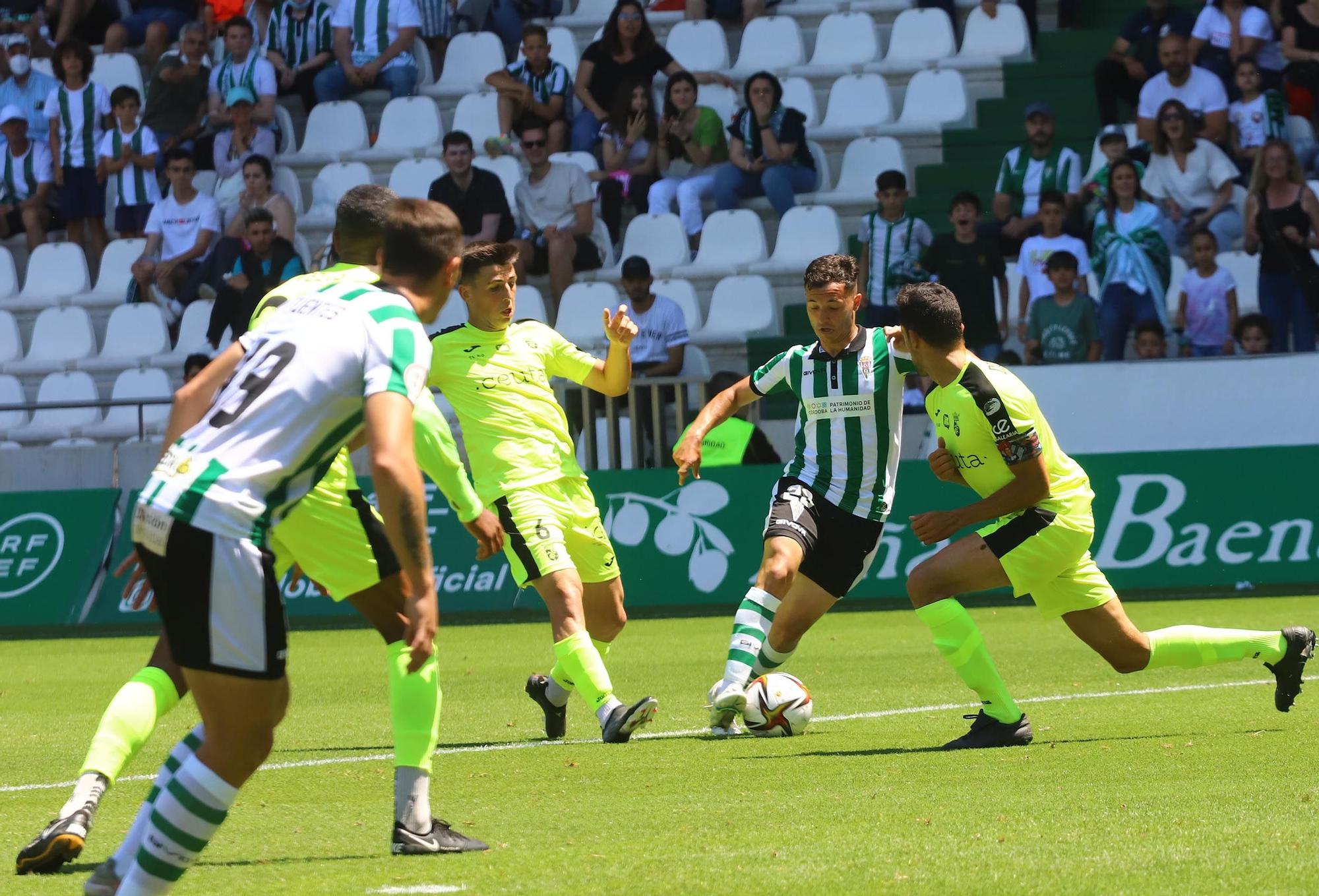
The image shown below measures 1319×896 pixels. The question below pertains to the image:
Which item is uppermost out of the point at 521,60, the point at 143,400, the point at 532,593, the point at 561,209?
the point at 521,60

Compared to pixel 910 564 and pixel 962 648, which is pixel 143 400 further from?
pixel 962 648

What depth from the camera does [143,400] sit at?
17703mm

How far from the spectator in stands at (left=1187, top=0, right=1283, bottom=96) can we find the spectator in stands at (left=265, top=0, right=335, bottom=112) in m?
9.73

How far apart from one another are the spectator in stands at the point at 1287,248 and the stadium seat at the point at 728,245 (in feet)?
17.0

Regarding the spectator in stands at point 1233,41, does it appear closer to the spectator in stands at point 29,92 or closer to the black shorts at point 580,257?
the black shorts at point 580,257

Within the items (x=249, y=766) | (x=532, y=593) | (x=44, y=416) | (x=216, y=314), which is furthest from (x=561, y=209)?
(x=249, y=766)

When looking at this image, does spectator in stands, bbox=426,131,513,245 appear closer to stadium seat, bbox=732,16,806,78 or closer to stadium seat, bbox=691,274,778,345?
stadium seat, bbox=691,274,778,345

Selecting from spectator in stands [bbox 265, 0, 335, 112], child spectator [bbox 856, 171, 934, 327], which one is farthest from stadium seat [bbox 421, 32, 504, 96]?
child spectator [bbox 856, 171, 934, 327]

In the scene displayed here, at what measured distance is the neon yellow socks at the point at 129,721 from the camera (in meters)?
5.69

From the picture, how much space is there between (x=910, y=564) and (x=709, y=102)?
704 cm

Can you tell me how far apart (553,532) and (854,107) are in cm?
1312

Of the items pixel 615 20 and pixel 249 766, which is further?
pixel 615 20

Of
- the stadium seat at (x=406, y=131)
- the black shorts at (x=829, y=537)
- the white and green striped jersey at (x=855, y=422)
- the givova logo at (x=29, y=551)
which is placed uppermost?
the stadium seat at (x=406, y=131)

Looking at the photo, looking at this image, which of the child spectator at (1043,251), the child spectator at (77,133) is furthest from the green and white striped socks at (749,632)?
the child spectator at (77,133)
